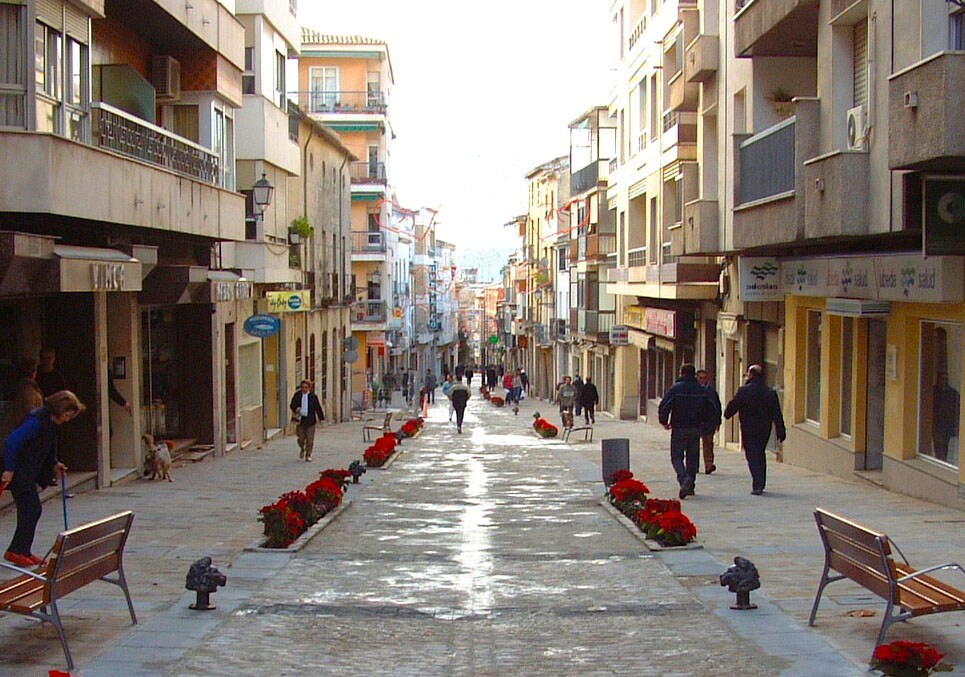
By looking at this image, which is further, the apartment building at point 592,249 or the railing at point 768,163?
the apartment building at point 592,249

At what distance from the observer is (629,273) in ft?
124

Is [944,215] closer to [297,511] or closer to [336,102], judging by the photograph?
[297,511]

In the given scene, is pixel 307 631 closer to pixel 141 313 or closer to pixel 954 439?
pixel 954 439

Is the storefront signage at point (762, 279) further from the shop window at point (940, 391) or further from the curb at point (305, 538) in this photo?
the curb at point (305, 538)

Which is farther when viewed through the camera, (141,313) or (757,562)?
(141,313)

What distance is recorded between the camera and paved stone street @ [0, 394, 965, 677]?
800 centimetres

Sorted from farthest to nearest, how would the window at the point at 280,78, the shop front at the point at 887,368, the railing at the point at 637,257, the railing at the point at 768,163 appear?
the railing at the point at 637,257
the window at the point at 280,78
the railing at the point at 768,163
the shop front at the point at 887,368

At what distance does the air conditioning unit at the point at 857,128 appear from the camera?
15250 mm

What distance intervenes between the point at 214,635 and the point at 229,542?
4.15 meters

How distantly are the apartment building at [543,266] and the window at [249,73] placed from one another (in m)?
42.6

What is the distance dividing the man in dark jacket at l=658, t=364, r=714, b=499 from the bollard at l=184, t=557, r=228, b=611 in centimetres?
784

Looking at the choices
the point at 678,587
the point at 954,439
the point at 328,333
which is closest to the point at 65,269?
the point at 678,587

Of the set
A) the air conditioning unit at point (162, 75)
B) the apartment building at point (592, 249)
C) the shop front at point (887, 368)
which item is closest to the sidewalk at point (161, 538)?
the air conditioning unit at point (162, 75)

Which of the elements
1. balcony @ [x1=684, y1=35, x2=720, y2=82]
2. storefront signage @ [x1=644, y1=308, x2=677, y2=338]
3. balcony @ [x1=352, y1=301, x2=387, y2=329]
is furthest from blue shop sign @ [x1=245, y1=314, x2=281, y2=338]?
balcony @ [x1=352, y1=301, x2=387, y2=329]
